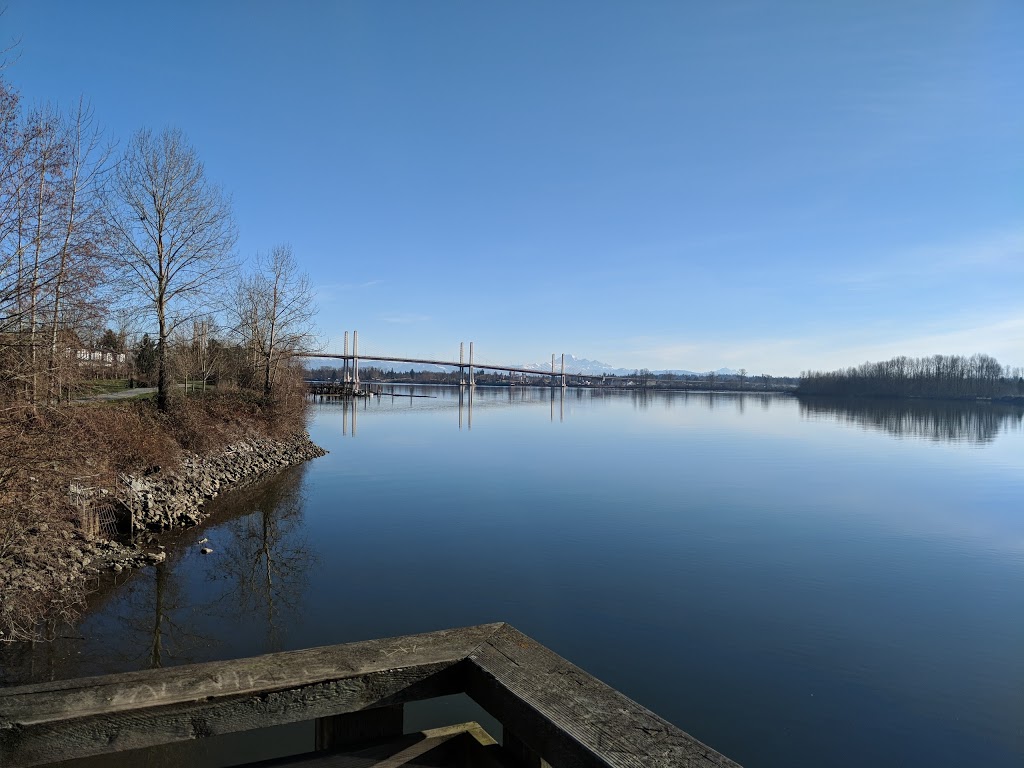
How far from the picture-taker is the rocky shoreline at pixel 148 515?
8500mm

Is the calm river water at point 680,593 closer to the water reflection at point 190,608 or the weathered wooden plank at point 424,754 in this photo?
the water reflection at point 190,608

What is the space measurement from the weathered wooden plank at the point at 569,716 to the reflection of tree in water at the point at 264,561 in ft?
21.3

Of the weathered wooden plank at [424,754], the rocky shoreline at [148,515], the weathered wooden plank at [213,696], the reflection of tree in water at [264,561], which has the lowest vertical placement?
the reflection of tree in water at [264,561]

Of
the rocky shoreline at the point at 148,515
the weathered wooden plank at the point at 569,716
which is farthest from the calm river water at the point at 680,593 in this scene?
the weathered wooden plank at the point at 569,716

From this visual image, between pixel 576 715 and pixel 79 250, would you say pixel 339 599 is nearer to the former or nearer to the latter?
pixel 79 250

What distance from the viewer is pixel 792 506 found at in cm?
1634

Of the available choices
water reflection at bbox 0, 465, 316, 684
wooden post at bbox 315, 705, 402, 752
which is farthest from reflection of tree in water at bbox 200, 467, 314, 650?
wooden post at bbox 315, 705, 402, 752

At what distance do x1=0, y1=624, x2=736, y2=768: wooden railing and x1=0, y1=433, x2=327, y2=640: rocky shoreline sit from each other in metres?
7.07

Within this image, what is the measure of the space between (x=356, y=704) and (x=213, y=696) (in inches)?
Result: 16.4

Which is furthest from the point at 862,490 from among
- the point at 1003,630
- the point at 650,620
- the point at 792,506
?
the point at 650,620

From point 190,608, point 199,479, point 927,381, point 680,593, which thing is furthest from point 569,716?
point 927,381

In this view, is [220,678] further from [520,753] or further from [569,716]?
[569,716]

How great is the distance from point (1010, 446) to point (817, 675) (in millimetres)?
36973

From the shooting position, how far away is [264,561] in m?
11.4
